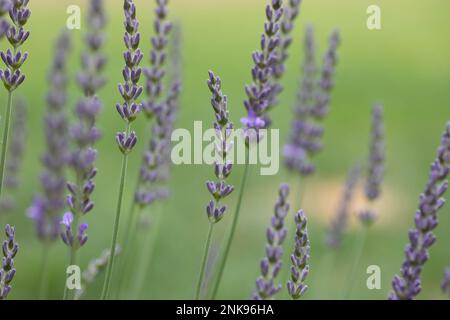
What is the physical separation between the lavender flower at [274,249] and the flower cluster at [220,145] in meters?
0.12

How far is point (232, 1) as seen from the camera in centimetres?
1110

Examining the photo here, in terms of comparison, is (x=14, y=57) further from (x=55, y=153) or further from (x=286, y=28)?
(x=286, y=28)

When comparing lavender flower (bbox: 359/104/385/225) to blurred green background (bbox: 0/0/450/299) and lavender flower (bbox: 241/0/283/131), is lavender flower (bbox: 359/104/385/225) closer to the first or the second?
blurred green background (bbox: 0/0/450/299)

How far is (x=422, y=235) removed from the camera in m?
1.62

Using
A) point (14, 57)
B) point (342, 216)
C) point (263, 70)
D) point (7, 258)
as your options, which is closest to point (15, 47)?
point (14, 57)

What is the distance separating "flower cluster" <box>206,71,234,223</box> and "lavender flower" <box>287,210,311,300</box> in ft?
0.68

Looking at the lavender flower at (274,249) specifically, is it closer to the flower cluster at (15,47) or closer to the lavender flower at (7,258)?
the lavender flower at (7,258)

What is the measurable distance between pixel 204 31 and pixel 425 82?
2783 mm

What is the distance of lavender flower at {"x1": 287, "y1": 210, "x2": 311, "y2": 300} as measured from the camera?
1497mm

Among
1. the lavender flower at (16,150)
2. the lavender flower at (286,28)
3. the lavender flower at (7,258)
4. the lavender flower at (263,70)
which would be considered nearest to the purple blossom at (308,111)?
the lavender flower at (286,28)

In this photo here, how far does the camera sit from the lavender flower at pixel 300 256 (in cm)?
150

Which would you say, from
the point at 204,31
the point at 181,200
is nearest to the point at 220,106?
the point at 181,200

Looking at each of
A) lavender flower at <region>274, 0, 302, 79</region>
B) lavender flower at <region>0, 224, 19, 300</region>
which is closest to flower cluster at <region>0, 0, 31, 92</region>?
lavender flower at <region>0, 224, 19, 300</region>
